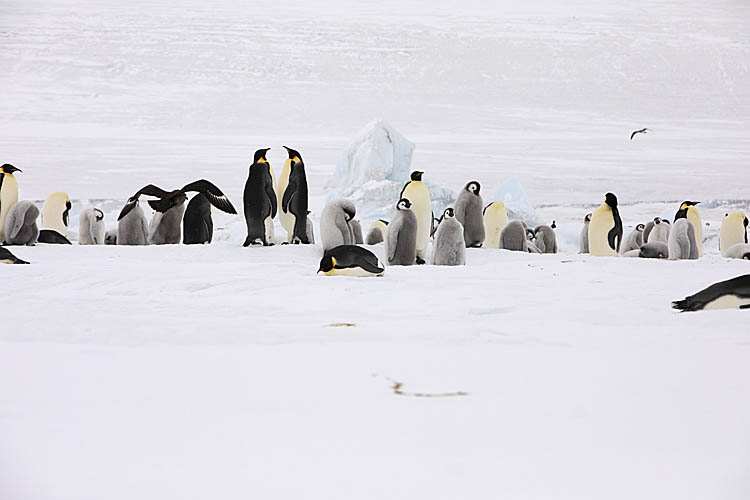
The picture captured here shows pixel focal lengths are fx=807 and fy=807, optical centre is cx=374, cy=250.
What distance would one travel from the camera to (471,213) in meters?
4.97

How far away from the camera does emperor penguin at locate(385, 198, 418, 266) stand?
3.71 m

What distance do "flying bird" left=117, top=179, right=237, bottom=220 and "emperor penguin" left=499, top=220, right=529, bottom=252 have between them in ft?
5.94

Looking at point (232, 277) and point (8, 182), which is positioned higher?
point (8, 182)

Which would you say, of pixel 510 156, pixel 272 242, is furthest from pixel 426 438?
pixel 510 156

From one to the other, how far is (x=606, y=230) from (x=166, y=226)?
272cm

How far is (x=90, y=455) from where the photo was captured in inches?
28.5

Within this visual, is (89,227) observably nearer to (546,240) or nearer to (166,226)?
(166,226)

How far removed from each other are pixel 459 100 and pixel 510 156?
4.18 ft

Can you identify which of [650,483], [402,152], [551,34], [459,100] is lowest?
[650,483]

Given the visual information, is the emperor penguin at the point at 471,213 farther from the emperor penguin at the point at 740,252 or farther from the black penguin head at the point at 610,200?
the emperor penguin at the point at 740,252

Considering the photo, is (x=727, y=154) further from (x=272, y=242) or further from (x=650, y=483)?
(x=650, y=483)

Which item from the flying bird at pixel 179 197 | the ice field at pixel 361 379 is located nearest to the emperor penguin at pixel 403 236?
the ice field at pixel 361 379

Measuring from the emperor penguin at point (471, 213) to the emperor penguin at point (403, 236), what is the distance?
1255 mm

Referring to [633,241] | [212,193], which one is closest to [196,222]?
[212,193]
